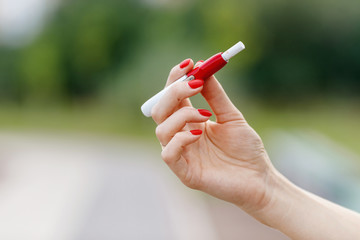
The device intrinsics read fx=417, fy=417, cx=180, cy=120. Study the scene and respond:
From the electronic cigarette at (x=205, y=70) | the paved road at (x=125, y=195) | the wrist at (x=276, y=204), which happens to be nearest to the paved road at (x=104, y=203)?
the paved road at (x=125, y=195)

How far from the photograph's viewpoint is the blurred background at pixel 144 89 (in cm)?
750

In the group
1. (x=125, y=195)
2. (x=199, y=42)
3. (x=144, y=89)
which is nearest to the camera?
(x=125, y=195)

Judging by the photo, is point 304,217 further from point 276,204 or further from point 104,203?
point 104,203

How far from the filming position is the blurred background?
7.50m

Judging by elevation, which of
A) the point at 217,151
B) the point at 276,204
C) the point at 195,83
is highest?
the point at 195,83

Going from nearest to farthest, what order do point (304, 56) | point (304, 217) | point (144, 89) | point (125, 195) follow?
point (304, 217) < point (125, 195) < point (144, 89) < point (304, 56)

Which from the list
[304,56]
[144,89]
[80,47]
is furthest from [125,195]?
[304,56]

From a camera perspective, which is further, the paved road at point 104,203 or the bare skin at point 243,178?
the paved road at point 104,203

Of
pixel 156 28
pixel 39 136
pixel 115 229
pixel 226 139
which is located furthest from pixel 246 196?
pixel 156 28

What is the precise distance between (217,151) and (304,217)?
1.42 feet

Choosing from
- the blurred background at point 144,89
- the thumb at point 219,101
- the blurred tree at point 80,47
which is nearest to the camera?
the thumb at point 219,101

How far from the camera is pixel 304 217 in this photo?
1.67m

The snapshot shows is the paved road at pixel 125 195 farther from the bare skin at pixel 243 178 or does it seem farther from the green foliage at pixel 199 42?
the green foliage at pixel 199 42

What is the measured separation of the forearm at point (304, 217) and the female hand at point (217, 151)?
0.16ft
